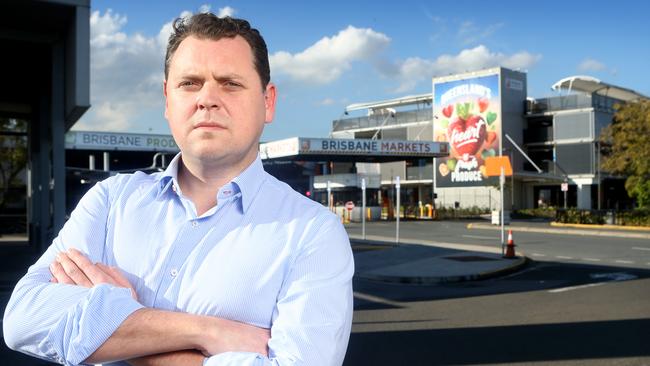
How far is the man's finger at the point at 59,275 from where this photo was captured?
1968mm

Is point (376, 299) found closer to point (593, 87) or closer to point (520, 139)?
point (520, 139)

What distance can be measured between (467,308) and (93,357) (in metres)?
9.04

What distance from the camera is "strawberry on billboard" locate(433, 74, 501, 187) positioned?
55.6 m

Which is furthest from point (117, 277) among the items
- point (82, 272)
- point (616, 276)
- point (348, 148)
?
point (348, 148)

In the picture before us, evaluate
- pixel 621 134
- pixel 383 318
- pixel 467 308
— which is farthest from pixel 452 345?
pixel 621 134

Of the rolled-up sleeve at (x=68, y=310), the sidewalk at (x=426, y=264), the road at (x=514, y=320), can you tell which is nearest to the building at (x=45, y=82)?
the road at (x=514, y=320)

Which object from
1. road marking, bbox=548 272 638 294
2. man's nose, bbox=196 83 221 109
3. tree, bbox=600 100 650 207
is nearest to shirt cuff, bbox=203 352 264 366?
man's nose, bbox=196 83 221 109

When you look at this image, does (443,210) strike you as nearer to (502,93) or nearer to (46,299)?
(502,93)

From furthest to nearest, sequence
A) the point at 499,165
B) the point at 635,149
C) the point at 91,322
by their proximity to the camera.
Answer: the point at 635,149
the point at 499,165
the point at 91,322

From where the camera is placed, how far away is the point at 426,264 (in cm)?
1598

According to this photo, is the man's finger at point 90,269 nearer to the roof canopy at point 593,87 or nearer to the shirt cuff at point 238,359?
the shirt cuff at point 238,359

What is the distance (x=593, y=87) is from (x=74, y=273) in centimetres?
5973

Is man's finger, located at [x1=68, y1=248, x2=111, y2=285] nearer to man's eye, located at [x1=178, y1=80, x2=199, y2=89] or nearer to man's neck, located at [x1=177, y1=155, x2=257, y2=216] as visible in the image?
man's neck, located at [x1=177, y1=155, x2=257, y2=216]

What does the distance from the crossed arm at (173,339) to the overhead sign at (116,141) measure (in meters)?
42.4
